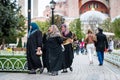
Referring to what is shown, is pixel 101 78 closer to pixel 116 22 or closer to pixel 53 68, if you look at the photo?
pixel 53 68

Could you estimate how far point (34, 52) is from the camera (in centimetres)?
1253

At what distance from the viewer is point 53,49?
12.5m

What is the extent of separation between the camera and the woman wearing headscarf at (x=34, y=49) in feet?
41.0

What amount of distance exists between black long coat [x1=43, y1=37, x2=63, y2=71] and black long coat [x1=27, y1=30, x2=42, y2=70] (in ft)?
0.96

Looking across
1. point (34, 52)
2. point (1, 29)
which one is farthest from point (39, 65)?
point (1, 29)

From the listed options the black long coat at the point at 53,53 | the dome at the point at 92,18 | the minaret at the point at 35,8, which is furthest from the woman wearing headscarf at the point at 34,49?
the minaret at the point at 35,8

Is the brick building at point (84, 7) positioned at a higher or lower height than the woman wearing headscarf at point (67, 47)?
higher

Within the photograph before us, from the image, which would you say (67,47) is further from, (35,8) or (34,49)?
(35,8)

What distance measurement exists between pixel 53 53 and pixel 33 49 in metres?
0.65

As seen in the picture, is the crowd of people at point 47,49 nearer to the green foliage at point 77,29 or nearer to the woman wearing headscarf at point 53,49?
the woman wearing headscarf at point 53,49

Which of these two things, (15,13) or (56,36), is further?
(15,13)

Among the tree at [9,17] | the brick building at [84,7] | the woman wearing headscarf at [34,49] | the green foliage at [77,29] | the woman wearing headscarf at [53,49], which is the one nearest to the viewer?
the woman wearing headscarf at [53,49]

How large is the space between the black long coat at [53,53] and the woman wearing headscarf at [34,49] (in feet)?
0.94

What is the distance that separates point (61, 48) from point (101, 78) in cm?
218
